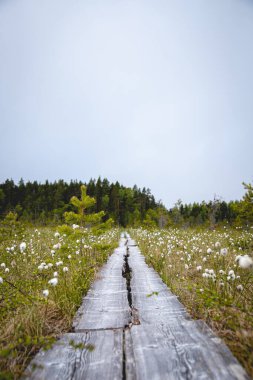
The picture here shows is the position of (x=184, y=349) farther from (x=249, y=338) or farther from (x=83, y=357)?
(x=83, y=357)

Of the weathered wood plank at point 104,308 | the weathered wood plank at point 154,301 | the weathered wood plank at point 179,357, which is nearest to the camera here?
the weathered wood plank at point 179,357

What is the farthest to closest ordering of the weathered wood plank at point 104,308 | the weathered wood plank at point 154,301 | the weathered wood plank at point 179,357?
1. the weathered wood plank at point 154,301
2. the weathered wood plank at point 104,308
3. the weathered wood plank at point 179,357

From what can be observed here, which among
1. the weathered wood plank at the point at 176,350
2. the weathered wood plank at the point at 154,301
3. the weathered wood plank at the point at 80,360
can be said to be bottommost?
the weathered wood plank at the point at 154,301

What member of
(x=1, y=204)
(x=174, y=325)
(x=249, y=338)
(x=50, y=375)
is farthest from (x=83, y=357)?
(x=1, y=204)

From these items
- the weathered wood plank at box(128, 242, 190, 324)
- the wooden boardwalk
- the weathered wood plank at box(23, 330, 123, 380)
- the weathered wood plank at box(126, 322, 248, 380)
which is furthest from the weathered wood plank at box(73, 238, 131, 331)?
the weathered wood plank at box(126, 322, 248, 380)

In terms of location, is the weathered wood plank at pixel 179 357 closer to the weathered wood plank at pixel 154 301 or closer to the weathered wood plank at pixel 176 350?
the weathered wood plank at pixel 176 350

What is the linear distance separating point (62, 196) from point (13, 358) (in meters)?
58.9

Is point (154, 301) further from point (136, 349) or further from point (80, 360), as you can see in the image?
point (80, 360)

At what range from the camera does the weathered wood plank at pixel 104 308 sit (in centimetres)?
241

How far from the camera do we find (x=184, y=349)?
1851 mm

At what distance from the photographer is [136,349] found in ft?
6.17

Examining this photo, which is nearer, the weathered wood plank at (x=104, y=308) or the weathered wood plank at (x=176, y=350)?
the weathered wood plank at (x=176, y=350)

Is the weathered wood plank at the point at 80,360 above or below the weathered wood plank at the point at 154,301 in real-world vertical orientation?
above

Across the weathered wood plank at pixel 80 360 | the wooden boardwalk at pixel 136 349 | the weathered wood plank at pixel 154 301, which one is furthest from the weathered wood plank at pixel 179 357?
the weathered wood plank at pixel 154 301
